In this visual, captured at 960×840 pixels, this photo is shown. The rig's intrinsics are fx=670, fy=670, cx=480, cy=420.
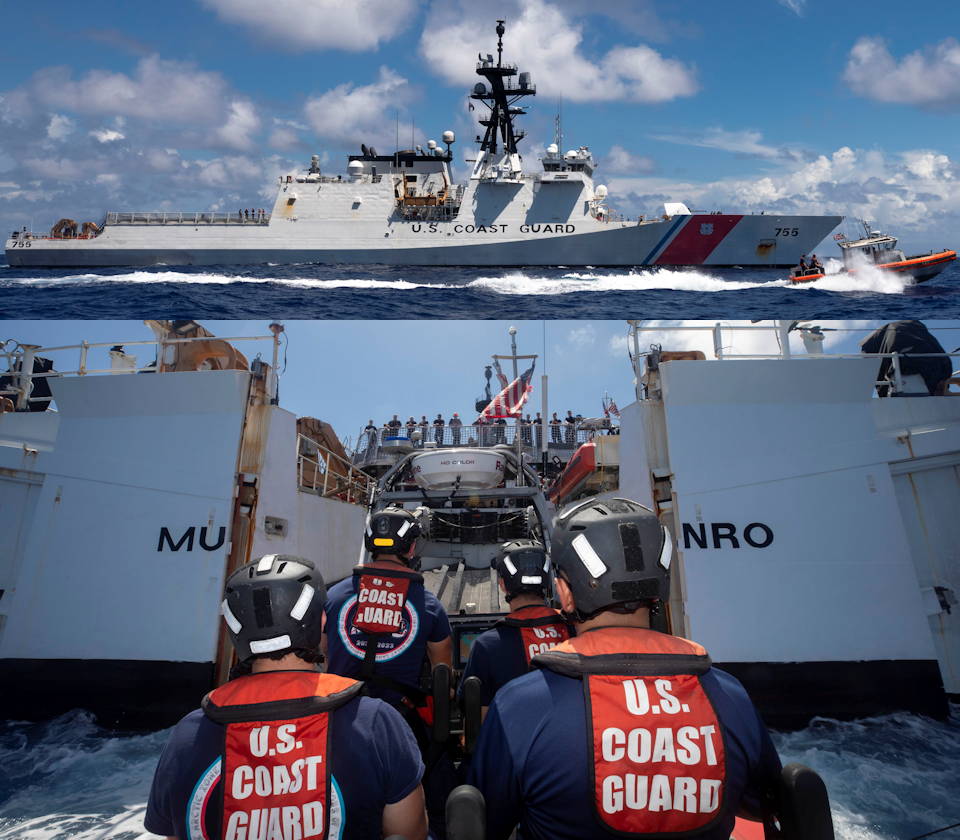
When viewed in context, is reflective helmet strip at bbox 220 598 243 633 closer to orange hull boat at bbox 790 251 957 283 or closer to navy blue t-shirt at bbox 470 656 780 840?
navy blue t-shirt at bbox 470 656 780 840

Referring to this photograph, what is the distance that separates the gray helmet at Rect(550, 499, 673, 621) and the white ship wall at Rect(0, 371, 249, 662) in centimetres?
408

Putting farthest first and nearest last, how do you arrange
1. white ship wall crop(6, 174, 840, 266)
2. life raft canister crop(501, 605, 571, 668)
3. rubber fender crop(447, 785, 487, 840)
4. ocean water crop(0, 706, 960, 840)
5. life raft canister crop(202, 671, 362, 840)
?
white ship wall crop(6, 174, 840, 266) → ocean water crop(0, 706, 960, 840) → life raft canister crop(501, 605, 571, 668) → life raft canister crop(202, 671, 362, 840) → rubber fender crop(447, 785, 487, 840)

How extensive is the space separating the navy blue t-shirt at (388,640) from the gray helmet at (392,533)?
0.55 ft

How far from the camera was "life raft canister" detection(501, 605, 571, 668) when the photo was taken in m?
3.29

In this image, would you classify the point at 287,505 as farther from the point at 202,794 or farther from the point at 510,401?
the point at 510,401

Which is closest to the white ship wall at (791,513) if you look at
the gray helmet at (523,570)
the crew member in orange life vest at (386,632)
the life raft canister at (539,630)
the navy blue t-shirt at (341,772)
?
the gray helmet at (523,570)

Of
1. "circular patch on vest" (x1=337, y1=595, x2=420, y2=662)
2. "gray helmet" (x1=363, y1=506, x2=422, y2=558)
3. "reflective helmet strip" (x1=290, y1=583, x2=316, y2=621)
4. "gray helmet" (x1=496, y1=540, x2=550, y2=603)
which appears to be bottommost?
"circular patch on vest" (x1=337, y1=595, x2=420, y2=662)

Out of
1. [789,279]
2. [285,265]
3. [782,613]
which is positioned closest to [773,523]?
[782,613]

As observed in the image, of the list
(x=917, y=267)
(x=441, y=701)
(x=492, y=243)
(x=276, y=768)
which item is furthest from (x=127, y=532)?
(x=917, y=267)

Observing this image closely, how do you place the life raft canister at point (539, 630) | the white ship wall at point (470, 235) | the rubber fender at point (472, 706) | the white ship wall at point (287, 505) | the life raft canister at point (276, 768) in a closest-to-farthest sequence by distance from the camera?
the life raft canister at point (276, 768) → the rubber fender at point (472, 706) → the life raft canister at point (539, 630) → the white ship wall at point (287, 505) → the white ship wall at point (470, 235)

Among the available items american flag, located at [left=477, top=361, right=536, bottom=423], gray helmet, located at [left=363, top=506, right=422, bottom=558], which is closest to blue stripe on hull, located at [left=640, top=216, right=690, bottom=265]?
american flag, located at [left=477, top=361, right=536, bottom=423]

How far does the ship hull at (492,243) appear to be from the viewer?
25.3 metres

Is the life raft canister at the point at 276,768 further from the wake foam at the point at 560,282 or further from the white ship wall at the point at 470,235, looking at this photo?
the white ship wall at the point at 470,235

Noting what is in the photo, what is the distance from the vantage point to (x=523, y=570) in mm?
3559
